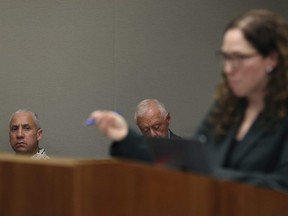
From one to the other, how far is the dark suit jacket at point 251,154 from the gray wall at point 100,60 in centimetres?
307

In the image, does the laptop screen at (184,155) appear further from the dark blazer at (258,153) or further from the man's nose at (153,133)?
the man's nose at (153,133)

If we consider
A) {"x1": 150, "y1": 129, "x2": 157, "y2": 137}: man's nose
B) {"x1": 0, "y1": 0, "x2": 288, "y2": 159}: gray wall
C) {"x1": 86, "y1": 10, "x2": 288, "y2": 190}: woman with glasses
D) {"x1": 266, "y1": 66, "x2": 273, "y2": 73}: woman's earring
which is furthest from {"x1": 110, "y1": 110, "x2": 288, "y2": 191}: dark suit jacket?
{"x1": 0, "y1": 0, "x2": 288, "y2": 159}: gray wall

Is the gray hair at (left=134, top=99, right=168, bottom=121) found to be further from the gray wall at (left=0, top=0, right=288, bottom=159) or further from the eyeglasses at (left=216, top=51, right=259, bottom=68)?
the eyeglasses at (left=216, top=51, right=259, bottom=68)

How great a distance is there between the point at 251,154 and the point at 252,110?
0.15 meters

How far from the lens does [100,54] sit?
510 centimetres

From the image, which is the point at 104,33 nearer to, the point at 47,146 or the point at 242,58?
the point at 47,146

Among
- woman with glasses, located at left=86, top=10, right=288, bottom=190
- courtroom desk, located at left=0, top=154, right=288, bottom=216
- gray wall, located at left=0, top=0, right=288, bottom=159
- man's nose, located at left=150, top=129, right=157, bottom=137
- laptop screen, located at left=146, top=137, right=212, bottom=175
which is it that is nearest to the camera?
courtroom desk, located at left=0, top=154, right=288, bottom=216

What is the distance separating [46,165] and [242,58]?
0.61 metres

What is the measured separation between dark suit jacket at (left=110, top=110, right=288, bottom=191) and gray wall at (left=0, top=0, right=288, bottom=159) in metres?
3.07

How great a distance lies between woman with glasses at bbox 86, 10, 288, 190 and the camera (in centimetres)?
195

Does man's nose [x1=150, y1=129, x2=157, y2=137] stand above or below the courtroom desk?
below

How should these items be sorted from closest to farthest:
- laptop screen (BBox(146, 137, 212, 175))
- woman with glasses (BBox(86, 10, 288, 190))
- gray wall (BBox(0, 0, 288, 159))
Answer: laptop screen (BBox(146, 137, 212, 175)) < woman with glasses (BBox(86, 10, 288, 190)) < gray wall (BBox(0, 0, 288, 159))

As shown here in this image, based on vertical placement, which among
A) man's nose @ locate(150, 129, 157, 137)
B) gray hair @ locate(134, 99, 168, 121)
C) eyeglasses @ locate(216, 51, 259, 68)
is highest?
eyeglasses @ locate(216, 51, 259, 68)

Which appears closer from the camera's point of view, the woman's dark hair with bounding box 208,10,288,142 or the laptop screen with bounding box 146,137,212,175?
the laptop screen with bounding box 146,137,212,175
